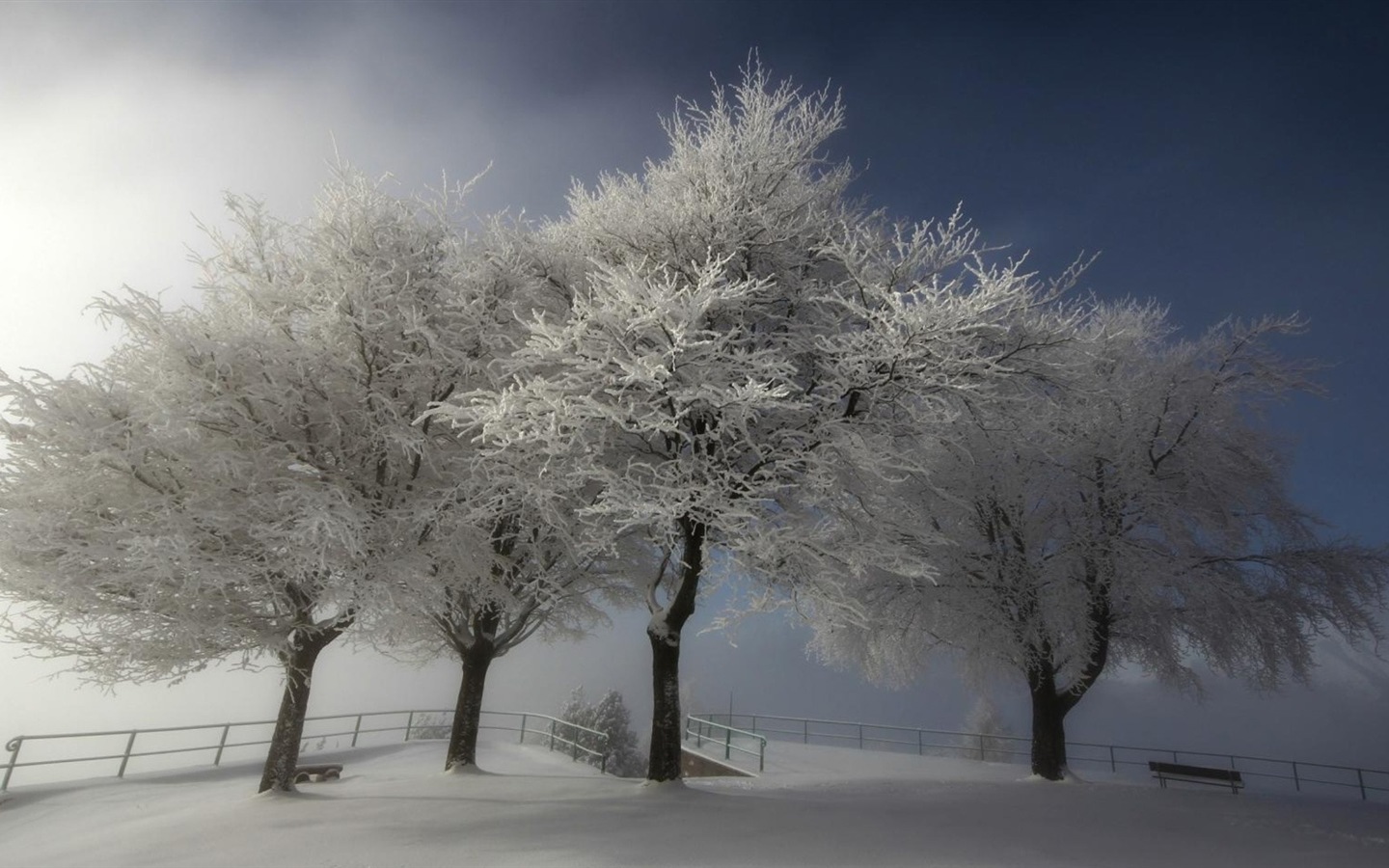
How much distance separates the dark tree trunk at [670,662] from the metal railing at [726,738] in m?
8.61

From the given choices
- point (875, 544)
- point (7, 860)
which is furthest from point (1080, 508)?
point (7, 860)

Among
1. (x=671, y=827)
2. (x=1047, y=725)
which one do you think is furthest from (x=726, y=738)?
(x=671, y=827)

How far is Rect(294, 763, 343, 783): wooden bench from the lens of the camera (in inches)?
633

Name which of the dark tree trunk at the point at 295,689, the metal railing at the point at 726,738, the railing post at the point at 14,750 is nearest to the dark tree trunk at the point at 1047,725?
the metal railing at the point at 726,738

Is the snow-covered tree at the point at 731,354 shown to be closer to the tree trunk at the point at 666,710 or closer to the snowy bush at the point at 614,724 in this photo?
the tree trunk at the point at 666,710

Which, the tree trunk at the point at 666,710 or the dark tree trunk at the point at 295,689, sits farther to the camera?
the tree trunk at the point at 666,710

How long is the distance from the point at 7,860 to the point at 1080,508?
19.0 metres

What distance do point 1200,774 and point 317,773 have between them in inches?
874

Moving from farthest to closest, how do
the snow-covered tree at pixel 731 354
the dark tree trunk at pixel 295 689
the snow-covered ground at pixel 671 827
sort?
1. the dark tree trunk at pixel 295 689
2. the snow-covered tree at pixel 731 354
3. the snow-covered ground at pixel 671 827

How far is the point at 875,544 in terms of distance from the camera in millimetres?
10109

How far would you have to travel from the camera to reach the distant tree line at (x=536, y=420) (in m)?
9.15

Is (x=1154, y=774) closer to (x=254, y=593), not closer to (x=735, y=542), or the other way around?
(x=735, y=542)

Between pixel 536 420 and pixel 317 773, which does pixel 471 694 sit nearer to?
pixel 317 773

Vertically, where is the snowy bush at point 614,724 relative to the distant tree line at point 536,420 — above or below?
below
